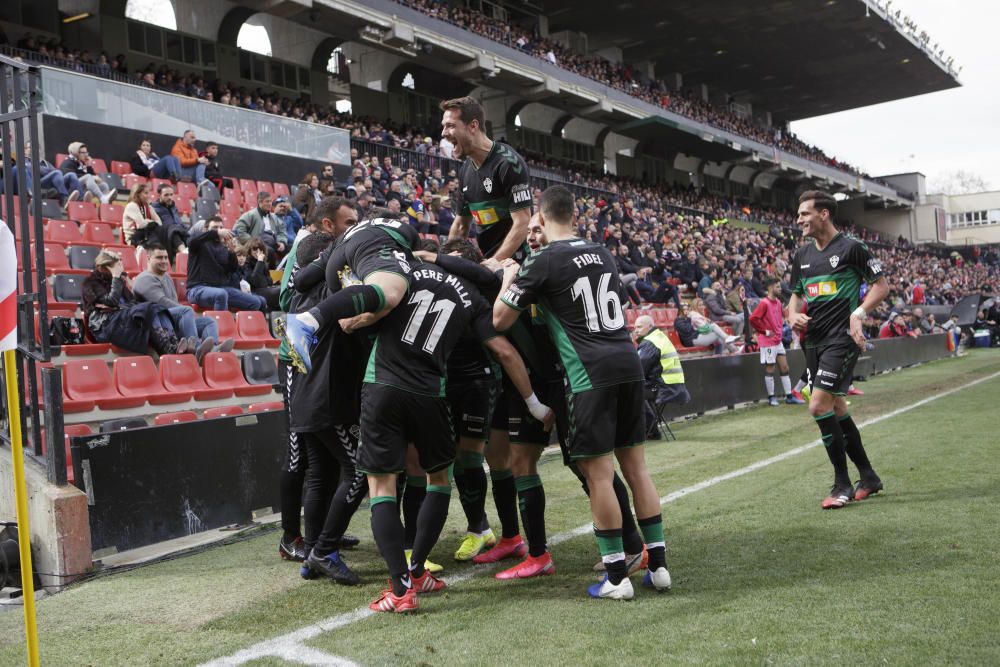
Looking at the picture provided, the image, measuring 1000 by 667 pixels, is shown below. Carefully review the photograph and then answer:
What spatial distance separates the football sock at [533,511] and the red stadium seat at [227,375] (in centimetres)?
480

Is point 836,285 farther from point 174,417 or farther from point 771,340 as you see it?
point 771,340

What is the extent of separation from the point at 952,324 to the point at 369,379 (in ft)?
96.8

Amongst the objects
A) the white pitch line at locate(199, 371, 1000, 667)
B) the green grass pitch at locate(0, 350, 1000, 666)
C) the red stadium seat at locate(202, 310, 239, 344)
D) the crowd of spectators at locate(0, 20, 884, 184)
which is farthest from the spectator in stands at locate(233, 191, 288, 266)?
the white pitch line at locate(199, 371, 1000, 667)

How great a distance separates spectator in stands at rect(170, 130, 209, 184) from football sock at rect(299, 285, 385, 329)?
37.2 ft

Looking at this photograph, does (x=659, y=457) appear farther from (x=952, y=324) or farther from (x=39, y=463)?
(x=952, y=324)

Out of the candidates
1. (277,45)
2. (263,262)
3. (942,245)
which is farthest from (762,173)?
(263,262)

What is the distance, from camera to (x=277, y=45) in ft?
91.0

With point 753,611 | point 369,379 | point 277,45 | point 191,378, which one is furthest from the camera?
point 277,45

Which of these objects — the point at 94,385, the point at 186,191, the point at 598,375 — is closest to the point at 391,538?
the point at 598,375

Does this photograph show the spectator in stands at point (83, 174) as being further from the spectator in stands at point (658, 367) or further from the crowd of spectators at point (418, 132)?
the spectator in stands at point (658, 367)

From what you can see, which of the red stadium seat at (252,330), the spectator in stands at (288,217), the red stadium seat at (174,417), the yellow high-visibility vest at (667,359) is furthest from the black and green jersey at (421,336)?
the spectator in stands at (288,217)

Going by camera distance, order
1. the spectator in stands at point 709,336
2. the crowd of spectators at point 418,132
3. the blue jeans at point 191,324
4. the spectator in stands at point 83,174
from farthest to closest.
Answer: the crowd of spectators at point 418,132, the spectator in stands at point 709,336, the spectator in stands at point 83,174, the blue jeans at point 191,324

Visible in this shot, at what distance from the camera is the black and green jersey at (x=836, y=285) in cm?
664

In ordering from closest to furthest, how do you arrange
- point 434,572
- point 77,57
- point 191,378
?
point 434,572 < point 191,378 < point 77,57
